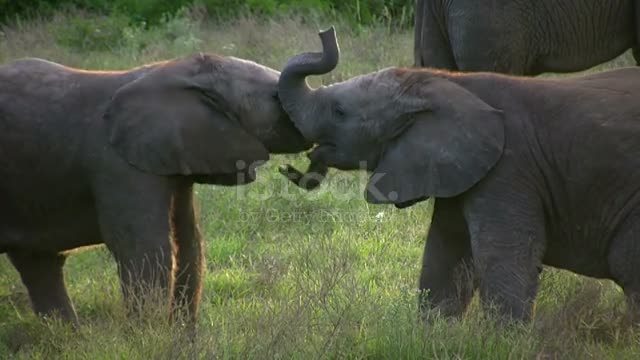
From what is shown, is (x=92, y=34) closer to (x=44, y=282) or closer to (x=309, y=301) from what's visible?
(x=44, y=282)

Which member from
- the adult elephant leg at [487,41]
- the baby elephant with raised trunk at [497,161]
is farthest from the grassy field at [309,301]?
the adult elephant leg at [487,41]

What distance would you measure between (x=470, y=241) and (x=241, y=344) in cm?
124

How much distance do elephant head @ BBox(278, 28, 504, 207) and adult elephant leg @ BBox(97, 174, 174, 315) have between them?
79 cm

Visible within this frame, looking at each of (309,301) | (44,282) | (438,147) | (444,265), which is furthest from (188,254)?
(438,147)

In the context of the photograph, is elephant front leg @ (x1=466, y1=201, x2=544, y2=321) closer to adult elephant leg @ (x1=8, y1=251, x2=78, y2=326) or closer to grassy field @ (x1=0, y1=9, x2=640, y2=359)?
grassy field @ (x1=0, y1=9, x2=640, y2=359)

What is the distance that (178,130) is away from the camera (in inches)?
261

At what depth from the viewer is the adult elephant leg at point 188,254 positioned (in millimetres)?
6898

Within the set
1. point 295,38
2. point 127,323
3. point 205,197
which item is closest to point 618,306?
point 127,323

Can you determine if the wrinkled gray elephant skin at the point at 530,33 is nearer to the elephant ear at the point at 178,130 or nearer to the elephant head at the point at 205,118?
the elephant head at the point at 205,118

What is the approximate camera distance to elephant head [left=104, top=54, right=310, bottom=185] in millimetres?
6590

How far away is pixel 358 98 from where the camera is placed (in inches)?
251

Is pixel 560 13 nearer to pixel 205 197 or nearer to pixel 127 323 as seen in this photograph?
pixel 205 197

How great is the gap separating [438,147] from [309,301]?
0.92 m

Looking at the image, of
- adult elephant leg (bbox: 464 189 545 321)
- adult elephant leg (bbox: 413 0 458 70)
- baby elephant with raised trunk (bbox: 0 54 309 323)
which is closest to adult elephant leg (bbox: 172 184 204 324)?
baby elephant with raised trunk (bbox: 0 54 309 323)
